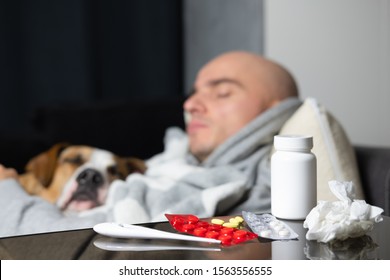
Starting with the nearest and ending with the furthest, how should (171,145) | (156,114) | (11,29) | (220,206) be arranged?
(220,206) < (171,145) < (156,114) < (11,29)

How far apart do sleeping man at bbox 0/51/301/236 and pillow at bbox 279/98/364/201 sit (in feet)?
0.33

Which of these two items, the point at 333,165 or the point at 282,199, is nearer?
the point at 282,199

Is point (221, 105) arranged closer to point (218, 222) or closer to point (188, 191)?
point (188, 191)

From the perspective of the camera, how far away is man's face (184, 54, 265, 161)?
155 cm

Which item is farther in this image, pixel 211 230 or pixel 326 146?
pixel 326 146

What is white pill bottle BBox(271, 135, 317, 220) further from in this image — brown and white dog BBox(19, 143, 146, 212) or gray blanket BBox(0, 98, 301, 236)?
brown and white dog BBox(19, 143, 146, 212)

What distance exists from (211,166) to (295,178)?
689 millimetres

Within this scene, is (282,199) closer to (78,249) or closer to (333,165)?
(78,249)

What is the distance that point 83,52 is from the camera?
105 inches

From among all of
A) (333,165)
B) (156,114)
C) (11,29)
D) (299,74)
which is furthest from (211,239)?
(11,29)

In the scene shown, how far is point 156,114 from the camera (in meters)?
2.03

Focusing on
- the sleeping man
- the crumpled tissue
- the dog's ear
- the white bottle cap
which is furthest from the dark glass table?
the dog's ear

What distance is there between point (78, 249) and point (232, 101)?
0.89 metres

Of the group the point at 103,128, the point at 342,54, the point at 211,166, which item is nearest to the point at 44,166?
the point at 103,128
